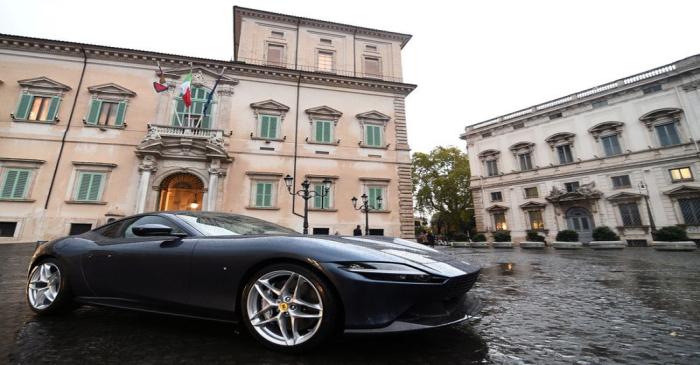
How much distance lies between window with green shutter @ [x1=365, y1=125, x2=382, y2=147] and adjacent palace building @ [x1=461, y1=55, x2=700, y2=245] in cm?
1807

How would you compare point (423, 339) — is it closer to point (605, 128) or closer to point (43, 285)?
point (43, 285)

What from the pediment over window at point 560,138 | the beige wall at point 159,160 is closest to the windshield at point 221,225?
the beige wall at point 159,160

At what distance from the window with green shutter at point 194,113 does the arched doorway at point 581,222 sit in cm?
2921

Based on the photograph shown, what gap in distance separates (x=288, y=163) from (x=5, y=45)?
615 inches

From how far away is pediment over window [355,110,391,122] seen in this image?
1766 centimetres

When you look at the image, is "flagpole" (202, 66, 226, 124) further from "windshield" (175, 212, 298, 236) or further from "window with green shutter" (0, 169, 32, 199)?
"windshield" (175, 212, 298, 236)

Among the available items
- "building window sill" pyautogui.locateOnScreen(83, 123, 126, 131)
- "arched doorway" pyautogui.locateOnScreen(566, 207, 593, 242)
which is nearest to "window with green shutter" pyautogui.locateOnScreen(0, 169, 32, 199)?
"building window sill" pyautogui.locateOnScreen(83, 123, 126, 131)

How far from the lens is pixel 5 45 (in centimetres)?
1462

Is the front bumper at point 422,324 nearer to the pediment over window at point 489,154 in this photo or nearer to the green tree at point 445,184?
the pediment over window at point 489,154

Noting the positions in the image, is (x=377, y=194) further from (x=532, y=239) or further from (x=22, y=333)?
(x=532, y=239)

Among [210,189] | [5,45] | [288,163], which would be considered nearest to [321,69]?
[288,163]

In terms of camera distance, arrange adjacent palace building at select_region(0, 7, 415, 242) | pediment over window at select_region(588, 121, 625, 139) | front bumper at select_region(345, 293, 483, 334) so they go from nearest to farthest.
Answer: front bumper at select_region(345, 293, 483, 334)
adjacent palace building at select_region(0, 7, 415, 242)
pediment over window at select_region(588, 121, 625, 139)

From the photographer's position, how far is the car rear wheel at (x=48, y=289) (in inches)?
101

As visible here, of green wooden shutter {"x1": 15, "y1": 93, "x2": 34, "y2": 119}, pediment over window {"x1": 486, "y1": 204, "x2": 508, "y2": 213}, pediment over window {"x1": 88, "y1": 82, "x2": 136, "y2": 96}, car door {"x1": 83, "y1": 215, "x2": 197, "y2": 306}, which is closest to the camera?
car door {"x1": 83, "y1": 215, "x2": 197, "y2": 306}
